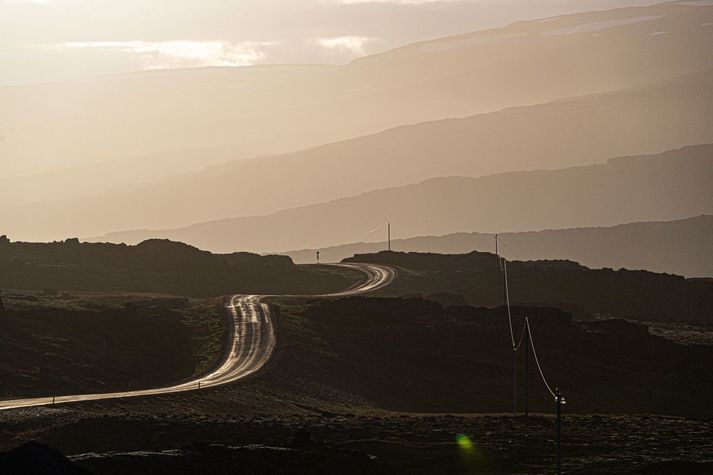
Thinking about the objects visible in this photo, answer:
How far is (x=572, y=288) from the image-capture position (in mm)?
175375

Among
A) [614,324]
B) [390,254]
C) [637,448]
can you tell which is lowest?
[637,448]

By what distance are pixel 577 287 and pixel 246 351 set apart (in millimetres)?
65363

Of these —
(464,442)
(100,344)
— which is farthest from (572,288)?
(464,442)

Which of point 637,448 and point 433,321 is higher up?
point 433,321

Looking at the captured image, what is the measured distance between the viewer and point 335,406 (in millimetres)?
107938

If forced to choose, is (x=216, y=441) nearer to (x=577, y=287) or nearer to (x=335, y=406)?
(x=335, y=406)

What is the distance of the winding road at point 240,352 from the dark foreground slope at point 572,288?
15.2 m

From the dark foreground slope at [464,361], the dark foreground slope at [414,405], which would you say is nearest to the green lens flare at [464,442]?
the dark foreground slope at [414,405]

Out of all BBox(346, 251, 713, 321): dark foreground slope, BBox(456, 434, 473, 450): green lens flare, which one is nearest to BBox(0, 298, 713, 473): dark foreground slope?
BBox(456, 434, 473, 450): green lens flare

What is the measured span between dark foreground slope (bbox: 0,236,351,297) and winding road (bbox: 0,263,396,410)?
14641mm

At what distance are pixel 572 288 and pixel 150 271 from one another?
49.6 m

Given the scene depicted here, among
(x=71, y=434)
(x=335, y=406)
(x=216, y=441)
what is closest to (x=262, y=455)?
(x=216, y=441)

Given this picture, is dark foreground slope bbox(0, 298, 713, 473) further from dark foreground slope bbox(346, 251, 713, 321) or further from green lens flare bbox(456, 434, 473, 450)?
dark foreground slope bbox(346, 251, 713, 321)

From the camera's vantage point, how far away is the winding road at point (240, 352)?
99.7 meters
